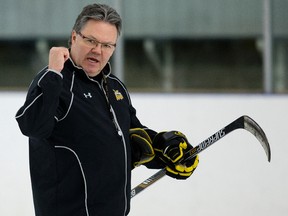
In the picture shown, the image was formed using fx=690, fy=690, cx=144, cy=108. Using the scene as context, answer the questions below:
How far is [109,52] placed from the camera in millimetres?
1815

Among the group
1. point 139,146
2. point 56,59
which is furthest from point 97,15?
point 139,146

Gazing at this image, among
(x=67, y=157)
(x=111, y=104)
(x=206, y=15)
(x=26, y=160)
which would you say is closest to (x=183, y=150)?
(x=111, y=104)

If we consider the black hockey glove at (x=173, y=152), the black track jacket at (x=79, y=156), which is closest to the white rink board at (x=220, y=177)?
the black hockey glove at (x=173, y=152)

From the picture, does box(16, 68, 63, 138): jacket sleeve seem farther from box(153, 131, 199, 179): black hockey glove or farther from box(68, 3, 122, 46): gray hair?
box(153, 131, 199, 179): black hockey glove

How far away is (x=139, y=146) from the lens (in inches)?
80.7

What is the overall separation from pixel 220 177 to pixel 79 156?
1.71 meters

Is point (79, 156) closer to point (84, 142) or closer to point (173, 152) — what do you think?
point (84, 142)

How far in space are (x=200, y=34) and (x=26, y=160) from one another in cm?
115

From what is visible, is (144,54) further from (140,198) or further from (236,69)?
(140,198)

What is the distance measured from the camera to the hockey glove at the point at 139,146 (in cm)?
204

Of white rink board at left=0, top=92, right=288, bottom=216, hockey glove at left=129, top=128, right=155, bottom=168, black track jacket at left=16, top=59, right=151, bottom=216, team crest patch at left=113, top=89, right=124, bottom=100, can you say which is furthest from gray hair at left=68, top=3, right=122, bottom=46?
white rink board at left=0, top=92, right=288, bottom=216

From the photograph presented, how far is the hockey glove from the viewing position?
204cm

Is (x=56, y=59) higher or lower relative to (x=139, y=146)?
higher

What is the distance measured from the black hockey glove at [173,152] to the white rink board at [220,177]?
3.81 ft
